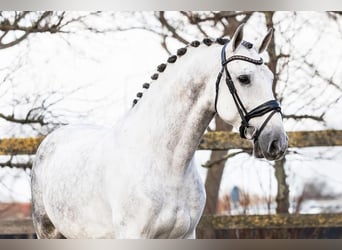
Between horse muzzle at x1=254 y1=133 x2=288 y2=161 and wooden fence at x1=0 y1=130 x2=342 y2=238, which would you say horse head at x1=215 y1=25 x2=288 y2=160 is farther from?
wooden fence at x1=0 y1=130 x2=342 y2=238

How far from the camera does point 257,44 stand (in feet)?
8.04

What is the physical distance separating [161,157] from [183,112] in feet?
0.56

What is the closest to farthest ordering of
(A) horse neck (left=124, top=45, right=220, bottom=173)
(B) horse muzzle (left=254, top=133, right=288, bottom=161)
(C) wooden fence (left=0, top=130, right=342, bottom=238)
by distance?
(B) horse muzzle (left=254, top=133, right=288, bottom=161) → (A) horse neck (left=124, top=45, right=220, bottom=173) → (C) wooden fence (left=0, top=130, right=342, bottom=238)

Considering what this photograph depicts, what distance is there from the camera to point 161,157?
2365 millimetres

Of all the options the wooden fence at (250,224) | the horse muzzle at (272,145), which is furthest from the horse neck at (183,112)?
the wooden fence at (250,224)

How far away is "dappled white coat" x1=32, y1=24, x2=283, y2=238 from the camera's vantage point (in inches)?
91.0

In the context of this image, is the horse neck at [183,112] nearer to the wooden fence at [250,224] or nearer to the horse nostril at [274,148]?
the horse nostril at [274,148]

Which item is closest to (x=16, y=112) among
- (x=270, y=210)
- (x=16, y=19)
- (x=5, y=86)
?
(x=5, y=86)

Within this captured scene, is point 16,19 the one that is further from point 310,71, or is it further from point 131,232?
point 131,232

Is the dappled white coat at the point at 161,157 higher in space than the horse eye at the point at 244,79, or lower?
lower

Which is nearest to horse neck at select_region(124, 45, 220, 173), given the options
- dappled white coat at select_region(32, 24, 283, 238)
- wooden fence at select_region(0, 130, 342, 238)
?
dappled white coat at select_region(32, 24, 283, 238)

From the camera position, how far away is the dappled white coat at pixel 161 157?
2311 millimetres

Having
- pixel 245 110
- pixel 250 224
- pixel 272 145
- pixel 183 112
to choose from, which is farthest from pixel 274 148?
pixel 250 224

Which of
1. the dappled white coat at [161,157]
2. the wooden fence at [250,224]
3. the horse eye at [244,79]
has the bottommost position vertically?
the wooden fence at [250,224]
